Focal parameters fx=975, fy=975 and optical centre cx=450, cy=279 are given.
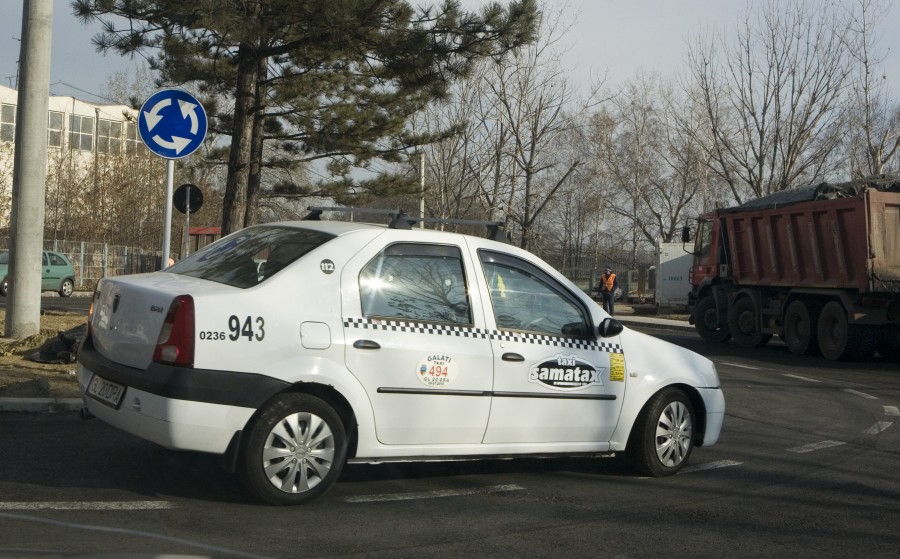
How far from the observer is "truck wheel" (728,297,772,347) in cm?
2052

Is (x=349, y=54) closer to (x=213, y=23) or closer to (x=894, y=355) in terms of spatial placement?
(x=213, y=23)

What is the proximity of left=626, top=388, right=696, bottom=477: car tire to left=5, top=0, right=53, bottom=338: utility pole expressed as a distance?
8704 mm

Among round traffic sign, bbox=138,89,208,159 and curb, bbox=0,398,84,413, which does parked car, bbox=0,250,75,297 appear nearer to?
round traffic sign, bbox=138,89,208,159

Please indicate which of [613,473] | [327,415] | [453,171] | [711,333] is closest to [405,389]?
[327,415]

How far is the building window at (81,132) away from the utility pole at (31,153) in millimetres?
38570

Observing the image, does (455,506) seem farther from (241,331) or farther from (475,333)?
(241,331)

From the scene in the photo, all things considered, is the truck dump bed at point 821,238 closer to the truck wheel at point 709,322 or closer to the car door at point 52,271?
the truck wheel at point 709,322

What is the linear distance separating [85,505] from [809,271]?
1576 centimetres

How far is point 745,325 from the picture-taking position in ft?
68.1

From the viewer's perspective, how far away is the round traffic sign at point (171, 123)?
968 cm

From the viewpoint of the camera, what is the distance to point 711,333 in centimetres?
2244

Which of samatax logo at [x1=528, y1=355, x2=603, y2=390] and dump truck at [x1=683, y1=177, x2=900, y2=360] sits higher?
dump truck at [x1=683, y1=177, x2=900, y2=360]

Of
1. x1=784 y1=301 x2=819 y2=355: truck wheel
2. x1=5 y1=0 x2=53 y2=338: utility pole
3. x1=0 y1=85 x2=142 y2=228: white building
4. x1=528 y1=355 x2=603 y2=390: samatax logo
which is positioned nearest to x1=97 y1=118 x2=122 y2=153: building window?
x1=0 y1=85 x2=142 y2=228: white building

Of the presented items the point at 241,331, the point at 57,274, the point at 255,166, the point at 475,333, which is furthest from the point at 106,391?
the point at 57,274
